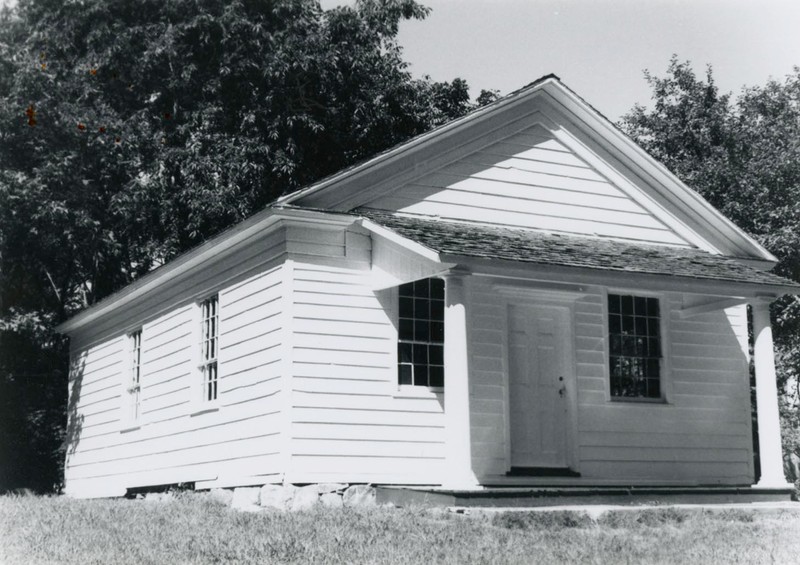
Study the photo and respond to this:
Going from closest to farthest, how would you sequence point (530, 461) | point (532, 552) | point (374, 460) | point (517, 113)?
point (532, 552)
point (374, 460)
point (530, 461)
point (517, 113)

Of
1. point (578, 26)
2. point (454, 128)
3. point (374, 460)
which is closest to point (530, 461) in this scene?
point (374, 460)

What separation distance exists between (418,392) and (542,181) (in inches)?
161

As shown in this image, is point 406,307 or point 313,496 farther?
point 406,307

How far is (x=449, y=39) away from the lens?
49.9 feet

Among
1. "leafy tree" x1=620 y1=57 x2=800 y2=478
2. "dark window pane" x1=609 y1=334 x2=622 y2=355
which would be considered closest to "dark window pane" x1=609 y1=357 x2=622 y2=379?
"dark window pane" x1=609 y1=334 x2=622 y2=355

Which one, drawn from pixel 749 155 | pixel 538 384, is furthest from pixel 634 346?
pixel 749 155

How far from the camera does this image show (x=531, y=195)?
1622cm

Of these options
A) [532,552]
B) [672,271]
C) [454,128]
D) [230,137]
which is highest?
[230,137]

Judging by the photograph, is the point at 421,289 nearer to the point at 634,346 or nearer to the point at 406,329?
the point at 406,329

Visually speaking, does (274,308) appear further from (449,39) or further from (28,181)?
(28,181)

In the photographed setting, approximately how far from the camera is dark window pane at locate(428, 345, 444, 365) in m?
14.8

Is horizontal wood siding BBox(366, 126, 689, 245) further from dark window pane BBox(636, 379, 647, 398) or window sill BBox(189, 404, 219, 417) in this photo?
window sill BBox(189, 404, 219, 417)

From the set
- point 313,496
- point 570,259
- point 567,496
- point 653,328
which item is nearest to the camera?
point 567,496

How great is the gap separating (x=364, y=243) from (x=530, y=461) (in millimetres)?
3910
